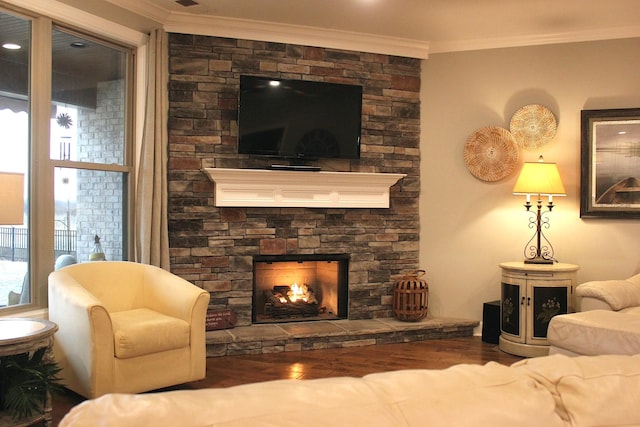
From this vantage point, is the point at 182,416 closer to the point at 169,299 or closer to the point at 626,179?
the point at 169,299

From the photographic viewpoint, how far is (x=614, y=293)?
3949mm

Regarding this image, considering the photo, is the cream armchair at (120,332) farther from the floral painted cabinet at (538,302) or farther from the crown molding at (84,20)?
the floral painted cabinet at (538,302)

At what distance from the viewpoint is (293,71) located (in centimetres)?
496

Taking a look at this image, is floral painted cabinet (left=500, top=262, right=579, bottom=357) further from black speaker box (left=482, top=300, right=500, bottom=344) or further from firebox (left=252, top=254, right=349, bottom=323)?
firebox (left=252, top=254, right=349, bottom=323)

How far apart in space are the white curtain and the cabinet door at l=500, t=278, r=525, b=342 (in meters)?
2.67

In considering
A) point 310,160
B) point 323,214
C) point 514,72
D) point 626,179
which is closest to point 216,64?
point 310,160

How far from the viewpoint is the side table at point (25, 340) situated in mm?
2676

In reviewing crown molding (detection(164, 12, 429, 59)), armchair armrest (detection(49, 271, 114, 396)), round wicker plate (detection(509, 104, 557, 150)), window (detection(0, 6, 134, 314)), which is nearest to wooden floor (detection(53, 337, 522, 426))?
armchair armrest (detection(49, 271, 114, 396))

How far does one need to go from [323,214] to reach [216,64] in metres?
1.52

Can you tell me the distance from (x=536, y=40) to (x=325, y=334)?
308 cm

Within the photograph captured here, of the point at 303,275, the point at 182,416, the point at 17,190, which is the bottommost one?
the point at 303,275

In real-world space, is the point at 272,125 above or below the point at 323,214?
above

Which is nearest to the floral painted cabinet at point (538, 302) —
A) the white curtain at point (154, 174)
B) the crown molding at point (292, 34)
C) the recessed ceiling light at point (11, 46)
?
the crown molding at point (292, 34)

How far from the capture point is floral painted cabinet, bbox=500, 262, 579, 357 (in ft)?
14.7
